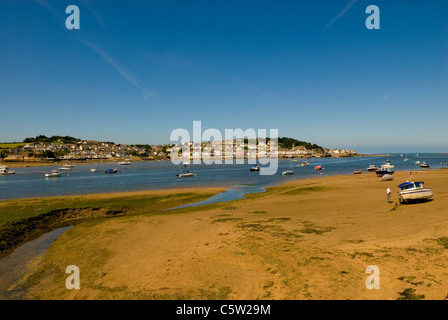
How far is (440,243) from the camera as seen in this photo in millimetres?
13336

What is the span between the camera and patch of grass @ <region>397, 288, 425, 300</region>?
881 centimetres

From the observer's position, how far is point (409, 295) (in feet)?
29.6

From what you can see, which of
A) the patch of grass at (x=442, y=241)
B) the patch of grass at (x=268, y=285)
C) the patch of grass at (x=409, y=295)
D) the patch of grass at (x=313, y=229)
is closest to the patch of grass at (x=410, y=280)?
the patch of grass at (x=409, y=295)

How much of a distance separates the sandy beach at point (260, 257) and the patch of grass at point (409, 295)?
29 mm

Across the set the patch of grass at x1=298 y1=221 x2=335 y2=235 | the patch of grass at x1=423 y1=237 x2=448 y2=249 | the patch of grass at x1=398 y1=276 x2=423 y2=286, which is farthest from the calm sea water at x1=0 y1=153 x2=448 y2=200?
the patch of grass at x1=398 y1=276 x2=423 y2=286

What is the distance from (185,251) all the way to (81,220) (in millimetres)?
18827

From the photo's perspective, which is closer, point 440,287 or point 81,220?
point 440,287

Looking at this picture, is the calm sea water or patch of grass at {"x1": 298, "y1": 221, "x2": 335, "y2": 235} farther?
the calm sea water

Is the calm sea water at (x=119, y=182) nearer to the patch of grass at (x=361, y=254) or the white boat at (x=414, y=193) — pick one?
the white boat at (x=414, y=193)

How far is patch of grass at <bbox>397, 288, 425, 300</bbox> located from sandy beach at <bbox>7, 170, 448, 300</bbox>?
0.03 m

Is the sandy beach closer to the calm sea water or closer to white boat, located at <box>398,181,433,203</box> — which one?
white boat, located at <box>398,181,433,203</box>
